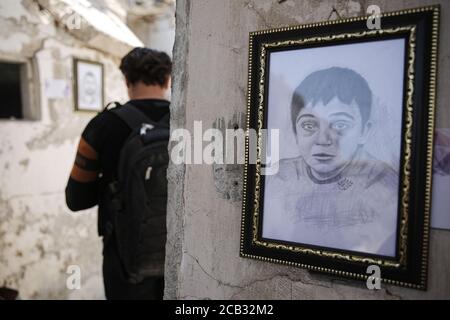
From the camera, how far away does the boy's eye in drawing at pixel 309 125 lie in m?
0.80

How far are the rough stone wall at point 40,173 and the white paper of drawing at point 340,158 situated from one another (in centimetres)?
214

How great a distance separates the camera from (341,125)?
0.77 metres

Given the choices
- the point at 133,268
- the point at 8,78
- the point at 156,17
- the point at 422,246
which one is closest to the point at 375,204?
the point at 422,246

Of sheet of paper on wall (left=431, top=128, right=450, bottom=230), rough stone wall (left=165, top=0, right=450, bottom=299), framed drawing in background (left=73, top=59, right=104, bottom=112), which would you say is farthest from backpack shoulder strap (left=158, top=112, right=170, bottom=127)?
A: framed drawing in background (left=73, top=59, right=104, bottom=112)

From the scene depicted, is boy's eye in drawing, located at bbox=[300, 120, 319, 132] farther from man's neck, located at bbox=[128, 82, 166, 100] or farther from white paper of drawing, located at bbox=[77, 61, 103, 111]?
white paper of drawing, located at bbox=[77, 61, 103, 111]

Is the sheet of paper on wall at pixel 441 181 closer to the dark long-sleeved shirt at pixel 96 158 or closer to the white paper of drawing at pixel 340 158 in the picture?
the white paper of drawing at pixel 340 158

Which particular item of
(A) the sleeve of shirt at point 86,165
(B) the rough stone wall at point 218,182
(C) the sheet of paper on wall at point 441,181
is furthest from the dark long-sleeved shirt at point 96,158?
(C) the sheet of paper on wall at point 441,181

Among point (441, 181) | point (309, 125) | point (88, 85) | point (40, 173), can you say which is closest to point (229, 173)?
point (309, 125)

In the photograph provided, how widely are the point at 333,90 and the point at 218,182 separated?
352 mm

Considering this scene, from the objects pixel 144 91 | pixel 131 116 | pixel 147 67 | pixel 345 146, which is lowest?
pixel 345 146

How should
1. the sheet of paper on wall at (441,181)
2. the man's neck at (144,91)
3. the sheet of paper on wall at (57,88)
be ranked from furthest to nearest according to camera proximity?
the sheet of paper on wall at (57,88) < the man's neck at (144,91) < the sheet of paper on wall at (441,181)

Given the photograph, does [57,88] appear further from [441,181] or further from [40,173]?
[441,181]

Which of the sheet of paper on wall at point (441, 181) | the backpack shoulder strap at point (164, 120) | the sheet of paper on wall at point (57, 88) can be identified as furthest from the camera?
the sheet of paper on wall at point (57, 88)

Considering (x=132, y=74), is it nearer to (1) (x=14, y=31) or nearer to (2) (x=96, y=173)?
(2) (x=96, y=173)
